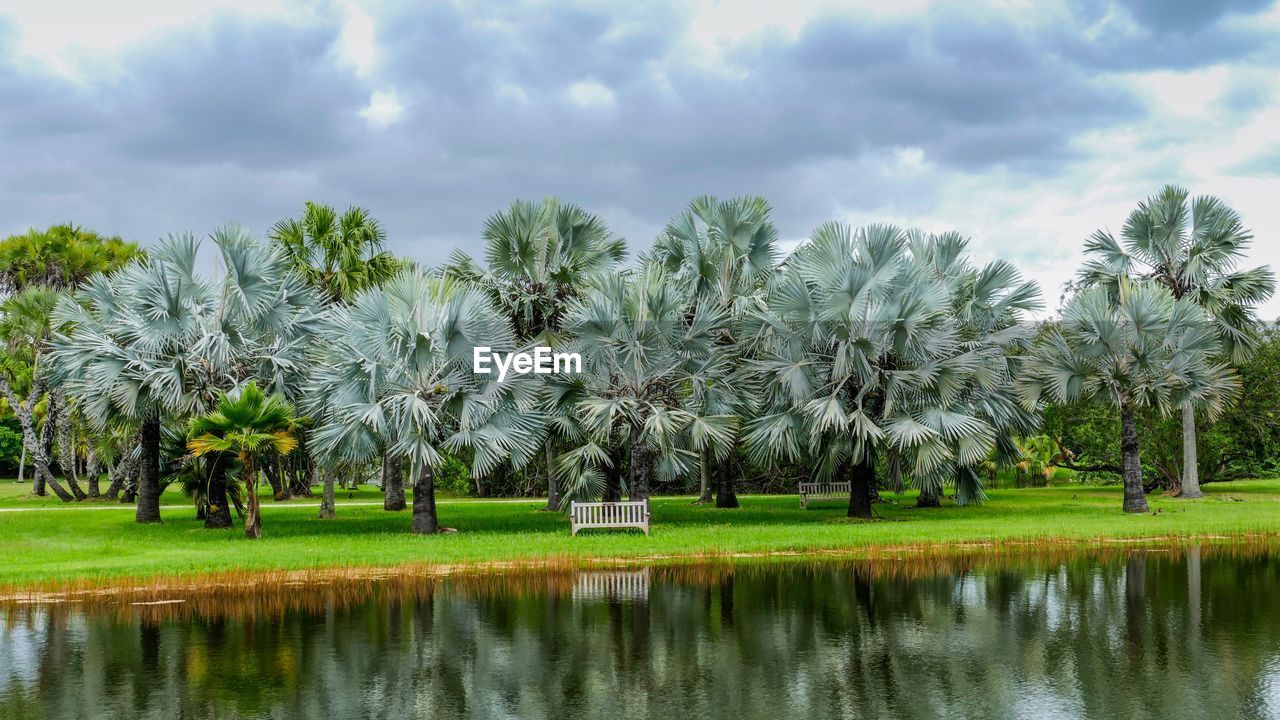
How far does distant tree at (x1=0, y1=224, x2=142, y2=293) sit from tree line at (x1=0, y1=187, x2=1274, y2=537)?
1475cm

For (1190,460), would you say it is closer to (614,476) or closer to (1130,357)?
(1130,357)

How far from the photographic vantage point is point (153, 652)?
1112cm

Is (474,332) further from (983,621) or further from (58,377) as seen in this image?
(983,621)

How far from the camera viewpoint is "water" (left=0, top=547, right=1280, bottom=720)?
343 inches

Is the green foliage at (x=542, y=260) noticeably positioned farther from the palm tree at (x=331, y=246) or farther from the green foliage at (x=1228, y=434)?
the green foliage at (x=1228, y=434)

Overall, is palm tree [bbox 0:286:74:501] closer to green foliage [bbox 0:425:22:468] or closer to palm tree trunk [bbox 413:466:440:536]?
palm tree trunk [bbox 413:466:440:536]

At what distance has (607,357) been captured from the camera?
85.1ft

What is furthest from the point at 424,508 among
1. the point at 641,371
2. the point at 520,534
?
the point at 641,371

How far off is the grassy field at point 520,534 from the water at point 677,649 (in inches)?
119

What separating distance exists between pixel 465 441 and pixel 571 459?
407 cm

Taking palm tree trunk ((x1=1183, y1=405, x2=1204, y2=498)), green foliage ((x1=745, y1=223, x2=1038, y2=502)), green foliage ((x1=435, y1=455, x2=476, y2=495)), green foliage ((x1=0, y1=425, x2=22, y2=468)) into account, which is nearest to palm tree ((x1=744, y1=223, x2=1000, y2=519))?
green foliage ((x1=745, y1=223, x2=1038, y2=502))

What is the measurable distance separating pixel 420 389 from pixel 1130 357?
20.1 m

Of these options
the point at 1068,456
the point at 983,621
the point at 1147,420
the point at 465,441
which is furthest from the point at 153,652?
the point at 1068,456

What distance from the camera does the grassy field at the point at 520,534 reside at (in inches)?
734
